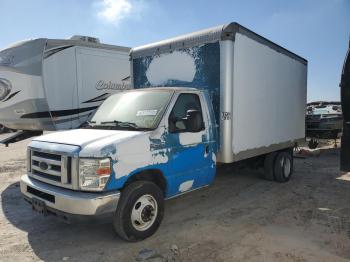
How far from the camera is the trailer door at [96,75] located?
9.23m

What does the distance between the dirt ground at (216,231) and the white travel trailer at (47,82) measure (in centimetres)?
196

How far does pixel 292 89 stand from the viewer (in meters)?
8.65

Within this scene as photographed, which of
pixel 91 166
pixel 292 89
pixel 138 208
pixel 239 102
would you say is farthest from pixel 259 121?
pixel 91 166

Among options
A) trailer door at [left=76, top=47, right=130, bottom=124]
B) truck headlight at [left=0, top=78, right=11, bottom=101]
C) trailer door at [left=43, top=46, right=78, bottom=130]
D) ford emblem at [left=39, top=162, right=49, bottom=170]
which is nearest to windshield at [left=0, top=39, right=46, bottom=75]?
trailer door at [left=43, top=46, right=78, bottom=130]

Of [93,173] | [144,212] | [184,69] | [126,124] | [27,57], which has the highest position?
[27,57]

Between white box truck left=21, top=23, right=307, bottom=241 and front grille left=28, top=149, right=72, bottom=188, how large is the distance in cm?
1

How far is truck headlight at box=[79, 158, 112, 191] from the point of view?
4.25 meters

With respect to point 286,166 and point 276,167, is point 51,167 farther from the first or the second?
point 286,166

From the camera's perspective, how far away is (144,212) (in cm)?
486

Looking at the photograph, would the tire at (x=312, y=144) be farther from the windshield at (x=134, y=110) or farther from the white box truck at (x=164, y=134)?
the windshield at (x=134, y=110)

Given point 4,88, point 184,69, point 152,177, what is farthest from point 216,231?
point 4,88

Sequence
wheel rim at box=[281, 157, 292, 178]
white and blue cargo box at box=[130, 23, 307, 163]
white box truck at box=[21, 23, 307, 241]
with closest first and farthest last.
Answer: white box truck at box=[21, 23, 307, 241], white and blue cargo box at box=[130, 23, 307, 163], wheel rim at box=[281, 157, 292, 178]

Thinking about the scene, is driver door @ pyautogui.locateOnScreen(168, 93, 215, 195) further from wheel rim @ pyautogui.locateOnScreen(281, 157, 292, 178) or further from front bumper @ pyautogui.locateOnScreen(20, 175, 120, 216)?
wheel rim @ pyautogui.locateOnScreen(281, 157, 292, 178)

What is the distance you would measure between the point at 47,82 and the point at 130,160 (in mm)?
4946
